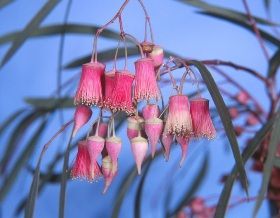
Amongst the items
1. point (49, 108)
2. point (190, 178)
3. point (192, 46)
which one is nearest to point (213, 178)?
point (190, 178)

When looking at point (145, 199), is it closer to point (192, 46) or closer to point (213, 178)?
point (213, 178)

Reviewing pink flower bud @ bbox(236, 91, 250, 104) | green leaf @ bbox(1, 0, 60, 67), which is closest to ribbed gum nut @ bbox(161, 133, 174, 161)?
green leaf @ bbox(1, 0, 60, 67)

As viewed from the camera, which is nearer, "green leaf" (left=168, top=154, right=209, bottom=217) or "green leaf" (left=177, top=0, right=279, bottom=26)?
"green leaf" (left=177, top=0, right=279, bottom=26)

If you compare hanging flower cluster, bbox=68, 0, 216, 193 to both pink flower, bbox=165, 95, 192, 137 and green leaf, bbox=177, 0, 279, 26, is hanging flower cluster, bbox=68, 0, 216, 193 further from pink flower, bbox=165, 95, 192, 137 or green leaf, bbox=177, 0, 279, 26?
green leaf, bbox=177, 0, 279, 26

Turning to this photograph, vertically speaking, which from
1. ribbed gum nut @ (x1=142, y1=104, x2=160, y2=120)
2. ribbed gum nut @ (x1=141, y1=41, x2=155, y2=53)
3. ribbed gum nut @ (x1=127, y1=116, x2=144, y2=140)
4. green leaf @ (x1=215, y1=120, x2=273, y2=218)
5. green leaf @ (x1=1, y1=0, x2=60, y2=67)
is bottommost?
green leaf @ (x1=215, y1=120, x2=273, y2=218)

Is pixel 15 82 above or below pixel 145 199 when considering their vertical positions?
above

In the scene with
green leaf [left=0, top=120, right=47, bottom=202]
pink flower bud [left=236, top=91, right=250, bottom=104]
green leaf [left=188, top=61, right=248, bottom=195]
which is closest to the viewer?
green leaf [left=188, top=61, right=248, bottom=195]

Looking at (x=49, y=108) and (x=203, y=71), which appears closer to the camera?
(x=203, y=71)

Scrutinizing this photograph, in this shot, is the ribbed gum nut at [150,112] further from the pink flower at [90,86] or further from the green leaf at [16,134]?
the green leaf at [16,134]
